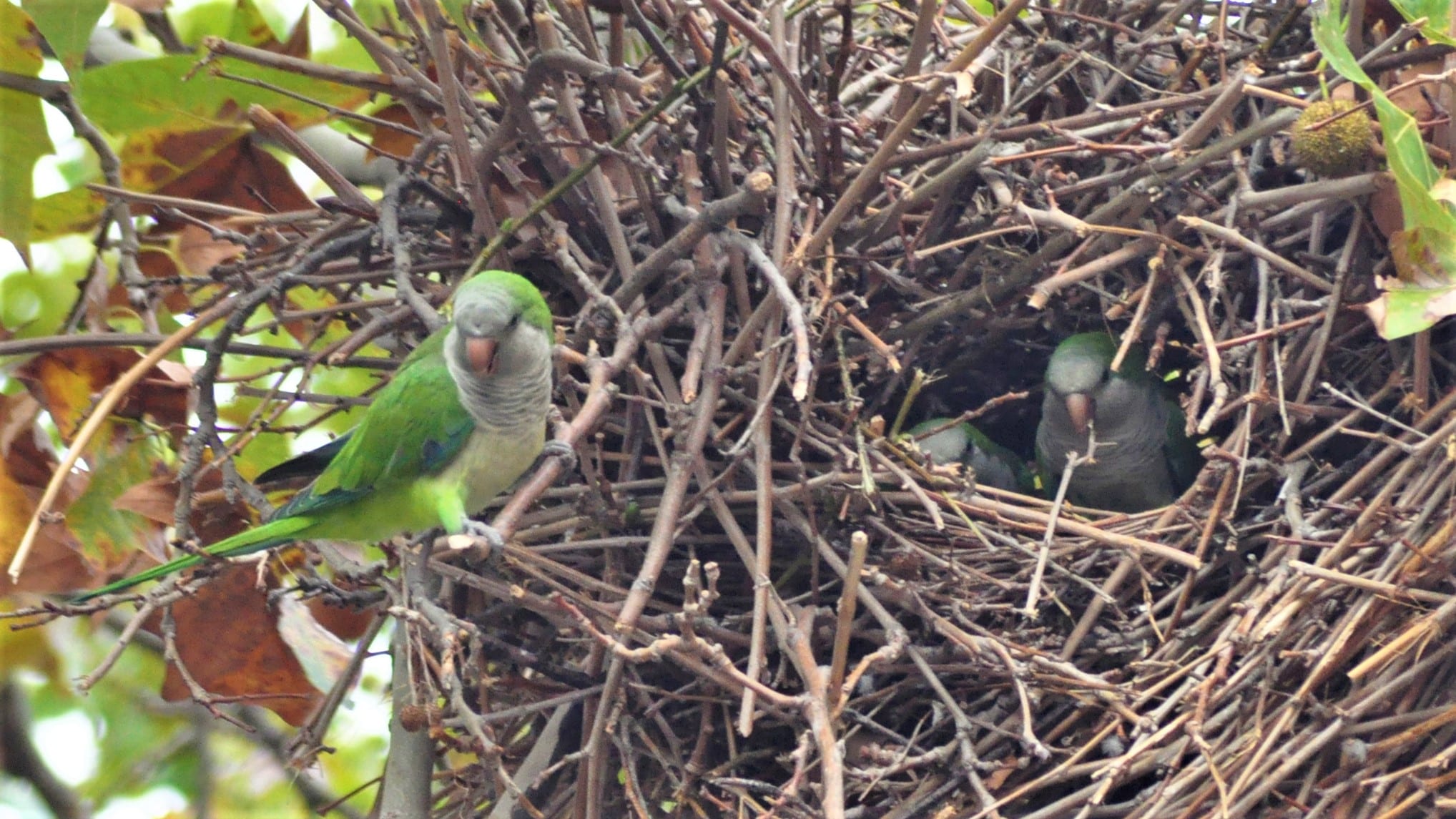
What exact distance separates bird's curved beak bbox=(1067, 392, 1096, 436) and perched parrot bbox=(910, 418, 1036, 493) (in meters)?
0.22

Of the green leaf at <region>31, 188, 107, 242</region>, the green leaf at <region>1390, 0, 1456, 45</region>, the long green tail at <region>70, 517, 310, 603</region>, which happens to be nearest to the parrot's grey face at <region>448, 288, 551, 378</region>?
the long green tail at <region>70, 517, 310, 603</region>

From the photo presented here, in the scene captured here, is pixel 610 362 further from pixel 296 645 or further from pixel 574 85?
pixel 296 645

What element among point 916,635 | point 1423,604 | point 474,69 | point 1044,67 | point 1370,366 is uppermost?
point 474,69

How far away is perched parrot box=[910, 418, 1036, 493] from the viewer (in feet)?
8.54

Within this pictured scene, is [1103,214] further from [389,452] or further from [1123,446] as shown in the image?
[389,452]

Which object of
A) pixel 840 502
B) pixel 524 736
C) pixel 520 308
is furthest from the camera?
pixel 524 736

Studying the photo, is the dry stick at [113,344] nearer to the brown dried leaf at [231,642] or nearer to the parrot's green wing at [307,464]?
the parrot's green wing at [307,464]

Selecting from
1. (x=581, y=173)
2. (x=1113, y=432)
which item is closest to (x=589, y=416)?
(x=581, y=173)

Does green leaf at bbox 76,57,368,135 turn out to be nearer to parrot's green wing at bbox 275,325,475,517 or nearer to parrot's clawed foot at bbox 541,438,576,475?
parrot's green wing at bbox 275,325,475,517

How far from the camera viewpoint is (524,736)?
222cm

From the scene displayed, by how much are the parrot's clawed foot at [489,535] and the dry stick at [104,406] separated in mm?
579

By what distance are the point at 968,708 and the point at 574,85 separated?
119 centimetres

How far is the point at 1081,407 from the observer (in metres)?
2.49

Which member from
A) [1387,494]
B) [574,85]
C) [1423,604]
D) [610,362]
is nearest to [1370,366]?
[1387,494]
